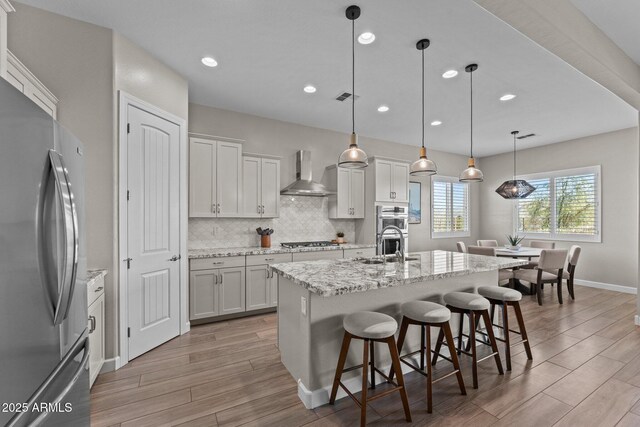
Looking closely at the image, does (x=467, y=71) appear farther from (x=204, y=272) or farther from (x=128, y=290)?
(x=128, y=290)

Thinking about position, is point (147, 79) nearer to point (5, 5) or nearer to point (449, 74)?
point (5, 5)

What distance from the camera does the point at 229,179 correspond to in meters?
4.12

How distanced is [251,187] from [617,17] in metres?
4.26

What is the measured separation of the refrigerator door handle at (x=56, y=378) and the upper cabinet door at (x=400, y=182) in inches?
192

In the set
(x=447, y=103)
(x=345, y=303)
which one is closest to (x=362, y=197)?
(x=447, y=103)

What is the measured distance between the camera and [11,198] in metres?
0.91

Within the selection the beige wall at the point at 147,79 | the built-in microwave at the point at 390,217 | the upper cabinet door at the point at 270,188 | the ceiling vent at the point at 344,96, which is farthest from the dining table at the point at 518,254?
the beige wall at the point at 147,79

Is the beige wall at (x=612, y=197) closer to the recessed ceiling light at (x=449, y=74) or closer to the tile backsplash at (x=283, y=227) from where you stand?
the recessed ceiling light at (x=449, y=74)

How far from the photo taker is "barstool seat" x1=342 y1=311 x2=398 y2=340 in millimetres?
1839

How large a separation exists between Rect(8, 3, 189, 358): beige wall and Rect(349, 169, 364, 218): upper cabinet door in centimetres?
360

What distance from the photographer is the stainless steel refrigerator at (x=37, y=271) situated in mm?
890

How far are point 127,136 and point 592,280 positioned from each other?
7999 millimetres

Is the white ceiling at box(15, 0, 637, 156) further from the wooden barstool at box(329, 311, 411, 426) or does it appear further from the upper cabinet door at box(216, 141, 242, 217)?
the wooden barstool at box(329, 311, 411, 426)

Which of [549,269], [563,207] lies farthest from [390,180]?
[563,207]
